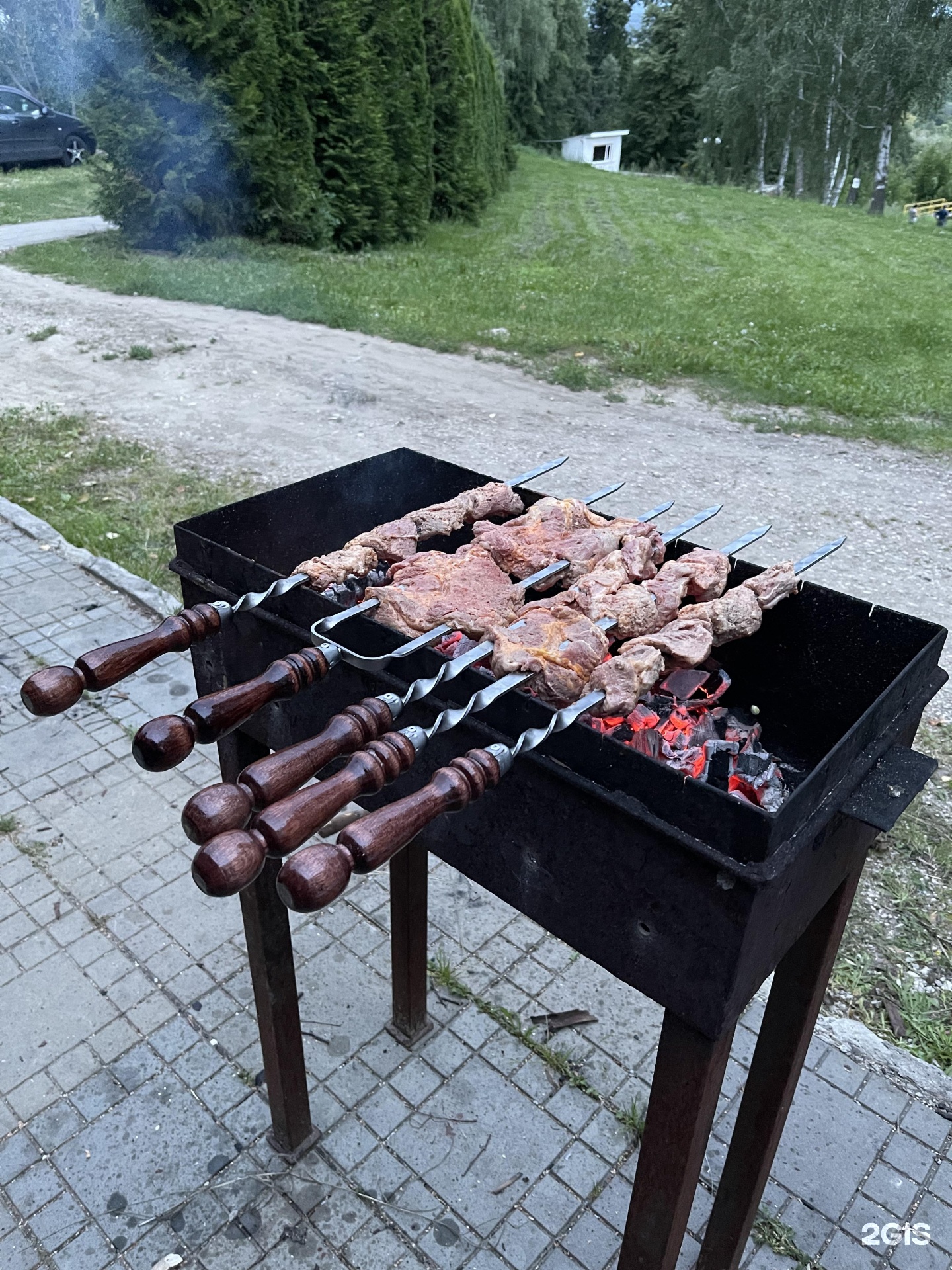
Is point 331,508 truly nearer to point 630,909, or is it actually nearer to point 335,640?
point 335,640

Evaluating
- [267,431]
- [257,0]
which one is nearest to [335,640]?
[267,431]

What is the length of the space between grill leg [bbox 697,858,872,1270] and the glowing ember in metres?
0.29

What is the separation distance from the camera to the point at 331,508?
99.7 inches

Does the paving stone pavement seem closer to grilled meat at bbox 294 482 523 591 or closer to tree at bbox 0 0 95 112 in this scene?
grilled meat at bbox 294 482 523 591

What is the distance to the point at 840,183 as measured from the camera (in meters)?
31.3

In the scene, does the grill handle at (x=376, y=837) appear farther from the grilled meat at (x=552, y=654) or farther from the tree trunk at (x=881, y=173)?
the tree trunk at (x=881, y=173)

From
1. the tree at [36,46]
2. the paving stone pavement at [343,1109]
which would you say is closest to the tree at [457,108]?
the tree at [36,46]

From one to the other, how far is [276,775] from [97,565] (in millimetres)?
4397

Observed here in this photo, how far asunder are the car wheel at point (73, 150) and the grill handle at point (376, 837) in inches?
1001

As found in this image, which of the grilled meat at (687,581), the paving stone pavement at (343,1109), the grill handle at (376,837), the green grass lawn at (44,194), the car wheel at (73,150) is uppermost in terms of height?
the car wheel at (73,150)

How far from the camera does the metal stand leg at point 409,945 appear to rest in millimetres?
2482

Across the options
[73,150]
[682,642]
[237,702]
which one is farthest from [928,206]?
[237,702]

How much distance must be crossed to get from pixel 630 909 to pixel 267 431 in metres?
6.70

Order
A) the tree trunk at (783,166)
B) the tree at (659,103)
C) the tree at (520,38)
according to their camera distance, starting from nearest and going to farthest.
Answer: the tree at (520,38) → the tree trunk at (783,166) → the tree at (659,103)
